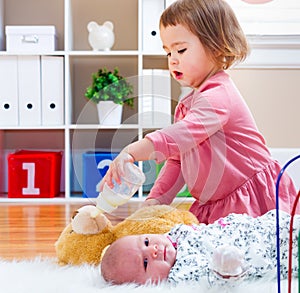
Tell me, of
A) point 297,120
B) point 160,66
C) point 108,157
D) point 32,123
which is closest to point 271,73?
point 297,120

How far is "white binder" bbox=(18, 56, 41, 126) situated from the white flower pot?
10.4 inches

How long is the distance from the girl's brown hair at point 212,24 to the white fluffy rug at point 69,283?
1.83 ft

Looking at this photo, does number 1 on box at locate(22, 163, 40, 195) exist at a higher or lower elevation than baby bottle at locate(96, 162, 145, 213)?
lower

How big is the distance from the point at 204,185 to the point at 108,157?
116 cm

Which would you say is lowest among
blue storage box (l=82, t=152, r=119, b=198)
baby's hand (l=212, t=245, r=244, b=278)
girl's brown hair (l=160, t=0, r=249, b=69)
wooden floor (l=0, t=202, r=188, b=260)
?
wooden floor (l=0, t=202, r=188, b=260)

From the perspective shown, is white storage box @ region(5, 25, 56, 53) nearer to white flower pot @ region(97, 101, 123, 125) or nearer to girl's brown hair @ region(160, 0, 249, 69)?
white flower pot @ region(97, 101, 123, 125)

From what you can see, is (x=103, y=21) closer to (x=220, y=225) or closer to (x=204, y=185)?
(x=204, y=185)

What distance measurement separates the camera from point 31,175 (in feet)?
9.04

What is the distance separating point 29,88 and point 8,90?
0.09 m

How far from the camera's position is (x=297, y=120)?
2.77 metres

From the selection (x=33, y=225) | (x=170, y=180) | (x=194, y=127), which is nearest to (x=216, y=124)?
(x=194, y=127)

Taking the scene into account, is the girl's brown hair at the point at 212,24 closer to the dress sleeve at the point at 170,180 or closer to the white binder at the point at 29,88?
the dress sleeve at the point at 170,180

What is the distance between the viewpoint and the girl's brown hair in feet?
4.64

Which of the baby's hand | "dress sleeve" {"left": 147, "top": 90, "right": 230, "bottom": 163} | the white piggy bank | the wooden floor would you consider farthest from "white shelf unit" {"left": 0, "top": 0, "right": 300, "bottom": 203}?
the baby's hand
